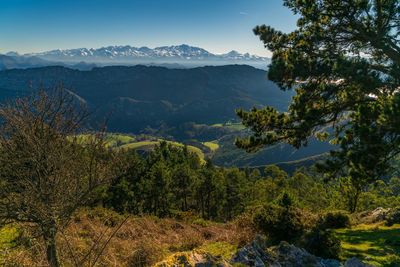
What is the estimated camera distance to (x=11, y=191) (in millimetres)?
12336

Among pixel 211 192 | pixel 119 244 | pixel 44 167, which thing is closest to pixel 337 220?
pixel 119 244

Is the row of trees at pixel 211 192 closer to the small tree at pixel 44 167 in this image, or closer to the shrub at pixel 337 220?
the shrub at pixel 337 220

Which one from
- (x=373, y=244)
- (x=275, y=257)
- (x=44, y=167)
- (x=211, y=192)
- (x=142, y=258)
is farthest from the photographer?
(x=211, y=192)

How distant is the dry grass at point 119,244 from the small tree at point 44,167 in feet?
3.40

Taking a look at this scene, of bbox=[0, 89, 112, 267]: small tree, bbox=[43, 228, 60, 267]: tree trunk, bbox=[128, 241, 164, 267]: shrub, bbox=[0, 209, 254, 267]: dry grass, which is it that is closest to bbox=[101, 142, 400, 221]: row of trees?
bbox=[0, 209, 254, 267]: dry grass

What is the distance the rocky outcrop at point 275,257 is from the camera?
32.8 ft

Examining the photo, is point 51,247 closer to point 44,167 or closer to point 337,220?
point 44,167

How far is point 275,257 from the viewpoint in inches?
429

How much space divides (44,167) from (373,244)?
15096mm

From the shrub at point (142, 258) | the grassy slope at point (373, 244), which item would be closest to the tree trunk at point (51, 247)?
the shrub at point (142, 258)

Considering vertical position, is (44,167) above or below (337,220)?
above

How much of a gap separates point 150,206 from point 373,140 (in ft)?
179

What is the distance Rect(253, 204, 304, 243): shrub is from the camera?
18391 mm

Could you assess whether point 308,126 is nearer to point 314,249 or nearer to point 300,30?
point 300,30
